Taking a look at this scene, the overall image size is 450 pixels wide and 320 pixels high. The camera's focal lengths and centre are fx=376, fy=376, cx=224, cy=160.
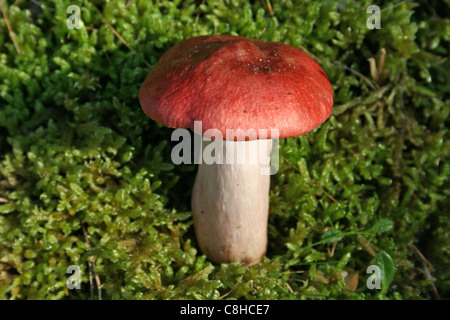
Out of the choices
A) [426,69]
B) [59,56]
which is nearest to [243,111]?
[59,56]

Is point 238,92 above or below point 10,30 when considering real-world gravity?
below

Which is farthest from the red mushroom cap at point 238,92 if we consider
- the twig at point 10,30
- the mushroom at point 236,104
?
the twig at point 10,30

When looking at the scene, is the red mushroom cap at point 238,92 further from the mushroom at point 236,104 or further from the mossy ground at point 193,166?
the mossy ground at point 193,166

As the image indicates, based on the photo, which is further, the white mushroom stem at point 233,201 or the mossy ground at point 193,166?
the mossy ground at point 193,166

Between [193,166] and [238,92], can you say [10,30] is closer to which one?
[193,166]

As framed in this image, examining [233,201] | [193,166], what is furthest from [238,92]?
[193,166]

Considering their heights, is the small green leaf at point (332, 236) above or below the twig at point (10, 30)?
below

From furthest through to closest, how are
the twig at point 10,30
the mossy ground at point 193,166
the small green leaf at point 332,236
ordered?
the twig at point 10,30, the small green leaf at point 332,236, the mossy ground at point 193,166
